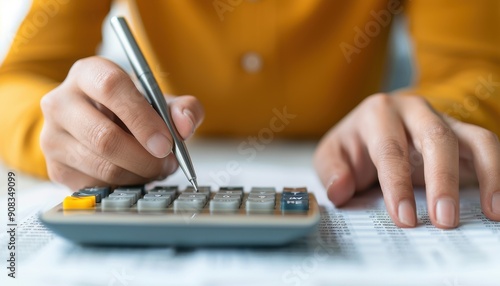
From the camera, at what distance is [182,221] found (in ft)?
0.88

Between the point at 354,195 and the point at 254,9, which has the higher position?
the point at 254,9

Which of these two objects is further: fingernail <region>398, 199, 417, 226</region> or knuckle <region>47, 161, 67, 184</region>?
knuckle <region>47, 161, 67, 184</region>

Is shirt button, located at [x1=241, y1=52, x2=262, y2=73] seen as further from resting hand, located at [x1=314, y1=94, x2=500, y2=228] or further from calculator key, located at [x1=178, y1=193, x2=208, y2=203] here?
calculator key, located at [x1=178, y1=193, x2=208, y2=203]

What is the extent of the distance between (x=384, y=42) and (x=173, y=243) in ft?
1.85

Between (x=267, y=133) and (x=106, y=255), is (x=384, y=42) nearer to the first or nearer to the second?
(x=267, y=133)

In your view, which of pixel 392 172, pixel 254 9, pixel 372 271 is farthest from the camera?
pixel 254 9

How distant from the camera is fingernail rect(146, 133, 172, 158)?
0.36 meters

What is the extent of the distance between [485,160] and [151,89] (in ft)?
0.83

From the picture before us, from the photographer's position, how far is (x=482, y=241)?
300 millimetres

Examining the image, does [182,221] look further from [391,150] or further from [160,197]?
[391,150]

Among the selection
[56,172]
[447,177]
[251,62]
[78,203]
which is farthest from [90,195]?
[251,62]

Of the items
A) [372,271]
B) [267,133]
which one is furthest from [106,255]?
[267,133]

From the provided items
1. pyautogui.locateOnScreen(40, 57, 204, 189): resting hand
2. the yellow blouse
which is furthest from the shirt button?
pyautogui.locateOnScreen(40, 57, 204, 189): resting hand

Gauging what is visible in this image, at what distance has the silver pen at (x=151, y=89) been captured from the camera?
0.38 meters
